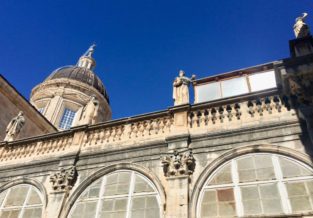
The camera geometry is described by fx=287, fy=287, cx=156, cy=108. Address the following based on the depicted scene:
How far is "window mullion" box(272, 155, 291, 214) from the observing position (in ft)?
20.7

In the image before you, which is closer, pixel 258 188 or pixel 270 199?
pixel 270 199

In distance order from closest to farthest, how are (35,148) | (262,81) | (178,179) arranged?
(178,179)
(262,81)
(35,148)

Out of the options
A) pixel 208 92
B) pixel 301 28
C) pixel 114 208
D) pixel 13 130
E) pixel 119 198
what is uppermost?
pixel 301 28

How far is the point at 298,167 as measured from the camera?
6867mm

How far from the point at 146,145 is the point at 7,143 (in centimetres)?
636

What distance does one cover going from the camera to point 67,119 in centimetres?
2473

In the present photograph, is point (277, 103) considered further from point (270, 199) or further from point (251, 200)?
point (251, 200)

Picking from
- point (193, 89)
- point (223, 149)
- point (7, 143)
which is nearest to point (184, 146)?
point (223, 149)

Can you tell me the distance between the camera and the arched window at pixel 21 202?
350 inches

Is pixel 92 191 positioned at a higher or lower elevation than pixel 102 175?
lower

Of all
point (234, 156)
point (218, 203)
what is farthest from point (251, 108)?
point (218, 203)

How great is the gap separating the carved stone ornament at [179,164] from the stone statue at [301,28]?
5.67 metres

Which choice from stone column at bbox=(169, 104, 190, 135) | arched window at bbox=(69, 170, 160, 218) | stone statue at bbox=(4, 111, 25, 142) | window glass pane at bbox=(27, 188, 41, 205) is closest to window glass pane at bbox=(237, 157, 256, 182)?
stone column at bbox=(169, 104, 190, 135)

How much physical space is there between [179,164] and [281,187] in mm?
2557
